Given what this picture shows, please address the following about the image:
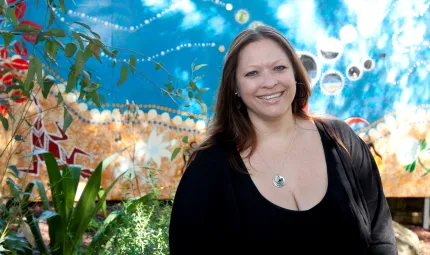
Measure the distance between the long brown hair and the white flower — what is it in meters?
2.77

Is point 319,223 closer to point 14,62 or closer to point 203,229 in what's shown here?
point 203,229

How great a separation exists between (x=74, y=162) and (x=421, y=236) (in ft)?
10.9

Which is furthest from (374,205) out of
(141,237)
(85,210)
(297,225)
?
(85,210)

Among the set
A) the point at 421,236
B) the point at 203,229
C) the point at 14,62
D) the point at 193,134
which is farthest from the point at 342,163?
the point at 421,236

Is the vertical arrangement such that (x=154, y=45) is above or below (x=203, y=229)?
above

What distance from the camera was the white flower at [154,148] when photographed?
17.6ft

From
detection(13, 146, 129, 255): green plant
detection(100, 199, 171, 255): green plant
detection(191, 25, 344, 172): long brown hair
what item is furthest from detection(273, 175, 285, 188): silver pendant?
detection(13, 146, 129, 255): green plant

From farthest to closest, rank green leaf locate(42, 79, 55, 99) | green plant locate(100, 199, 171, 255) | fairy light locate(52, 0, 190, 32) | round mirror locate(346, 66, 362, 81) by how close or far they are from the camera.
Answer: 1. round mirror locate(346, 66, 362, 81)
2. fairy light locate(52, 0, 190, 32)
3. green plant locate(100, 199, 171, 255)
4. green leaf locate(42, 79, 55, 99)

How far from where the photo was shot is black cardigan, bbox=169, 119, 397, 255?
2320mm

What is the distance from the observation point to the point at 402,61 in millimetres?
5648

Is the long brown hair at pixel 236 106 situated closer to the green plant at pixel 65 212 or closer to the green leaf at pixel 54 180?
the green plant at pixel 65 212

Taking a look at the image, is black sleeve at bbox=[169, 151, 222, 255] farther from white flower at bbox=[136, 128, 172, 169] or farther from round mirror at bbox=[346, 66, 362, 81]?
round mirror at bbox=[346, 66, 362, 81]

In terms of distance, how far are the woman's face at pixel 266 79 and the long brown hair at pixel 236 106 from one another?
34 millimetres

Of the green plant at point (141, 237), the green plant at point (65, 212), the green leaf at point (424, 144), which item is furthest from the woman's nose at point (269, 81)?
the green leaf at point (424, 144)
